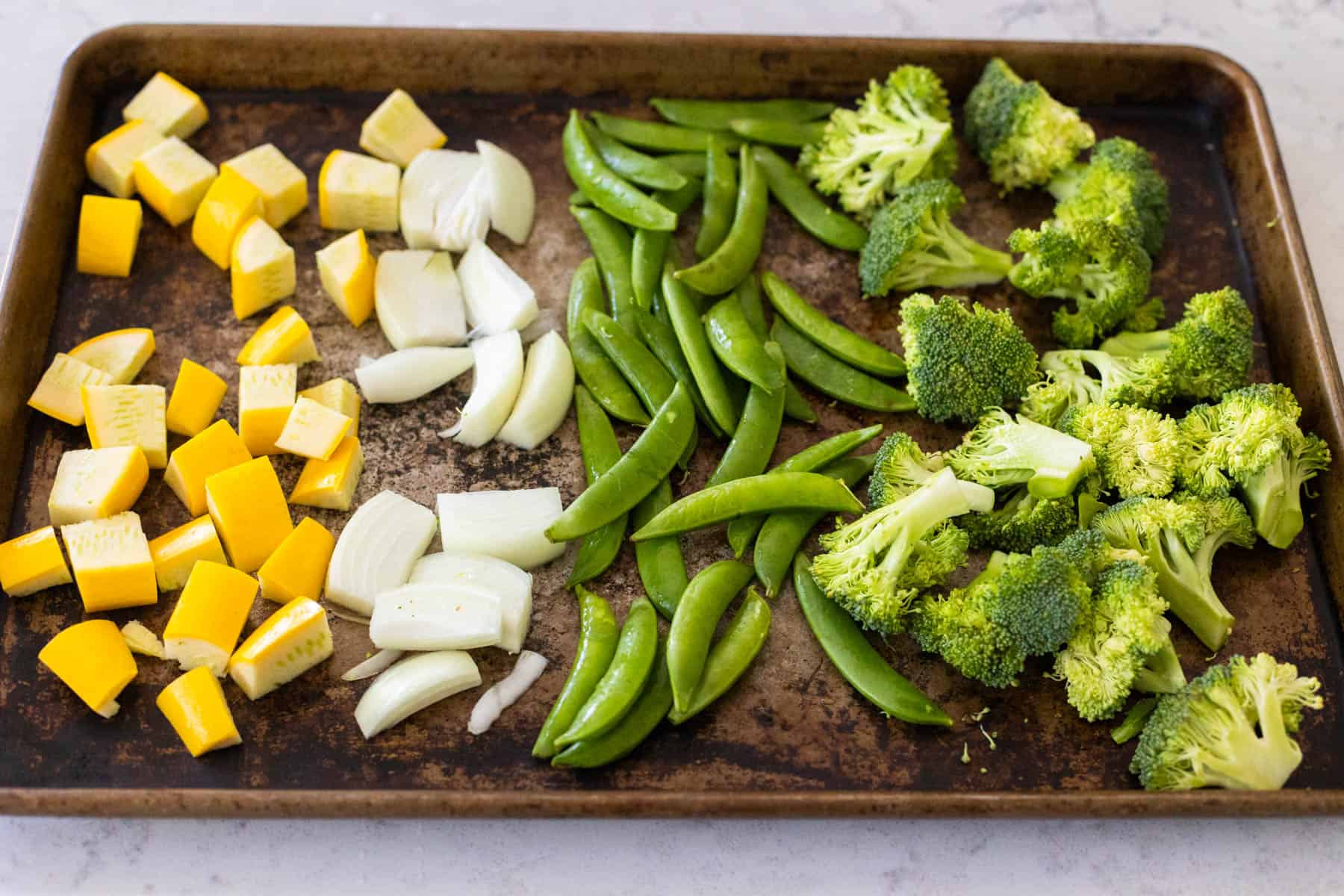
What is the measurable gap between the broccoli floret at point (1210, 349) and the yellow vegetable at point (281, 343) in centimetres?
254

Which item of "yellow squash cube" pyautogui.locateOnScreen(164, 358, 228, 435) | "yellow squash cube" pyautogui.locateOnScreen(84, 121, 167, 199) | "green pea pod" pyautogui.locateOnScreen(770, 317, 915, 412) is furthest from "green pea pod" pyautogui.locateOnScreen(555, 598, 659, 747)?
"yellow squash cube" pyautogui.locateOnScreen(84, 121, 167, 199)

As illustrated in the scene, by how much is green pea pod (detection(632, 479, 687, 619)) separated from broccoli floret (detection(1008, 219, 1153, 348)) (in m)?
1.38

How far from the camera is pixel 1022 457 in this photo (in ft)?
11.0

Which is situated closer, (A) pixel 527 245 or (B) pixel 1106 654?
(B) pixel 1106 654

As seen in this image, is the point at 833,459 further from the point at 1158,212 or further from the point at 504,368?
the point at 1158,212

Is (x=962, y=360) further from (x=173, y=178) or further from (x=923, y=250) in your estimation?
(x=173, y=178)

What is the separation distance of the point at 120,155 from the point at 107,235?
1.09ft

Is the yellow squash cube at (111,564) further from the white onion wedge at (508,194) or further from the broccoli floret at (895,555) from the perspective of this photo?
the broccoli floret at (895,555)

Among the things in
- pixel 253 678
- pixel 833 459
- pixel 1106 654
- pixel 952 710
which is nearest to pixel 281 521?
pixel 253 678

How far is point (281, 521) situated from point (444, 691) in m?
0.68

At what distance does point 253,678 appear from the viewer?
9.89 ft

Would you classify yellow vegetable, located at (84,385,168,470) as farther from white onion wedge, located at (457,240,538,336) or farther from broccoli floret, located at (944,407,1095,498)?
broccoli floret, located at (944,407,1095,498)

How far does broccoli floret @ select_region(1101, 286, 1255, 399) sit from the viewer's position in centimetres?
356

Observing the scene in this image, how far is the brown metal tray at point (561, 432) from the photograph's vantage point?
296 cm
